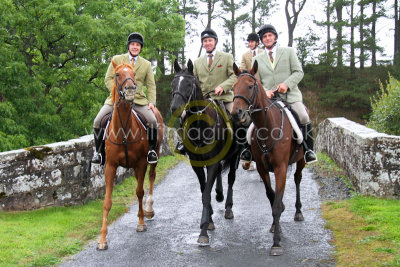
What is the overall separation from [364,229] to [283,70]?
2.87 meters

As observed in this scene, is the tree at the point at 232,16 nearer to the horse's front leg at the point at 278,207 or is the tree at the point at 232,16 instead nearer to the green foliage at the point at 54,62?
the green foliage at the point at 54,62

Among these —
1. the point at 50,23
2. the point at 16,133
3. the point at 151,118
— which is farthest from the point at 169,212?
the point at 50,23

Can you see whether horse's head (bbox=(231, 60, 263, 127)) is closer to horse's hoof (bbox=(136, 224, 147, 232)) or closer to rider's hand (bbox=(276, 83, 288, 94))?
rider's hand (bbox=(276, 83, 288, 94))

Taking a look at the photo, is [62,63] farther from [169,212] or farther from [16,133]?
[169,212]

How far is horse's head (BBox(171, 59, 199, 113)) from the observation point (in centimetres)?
561

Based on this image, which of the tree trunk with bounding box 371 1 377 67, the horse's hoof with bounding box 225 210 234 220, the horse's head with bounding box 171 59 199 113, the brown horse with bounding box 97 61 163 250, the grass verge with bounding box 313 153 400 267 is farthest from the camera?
the tree trunk with bounding box 371 1 377 67

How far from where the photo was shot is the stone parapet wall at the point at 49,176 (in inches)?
271

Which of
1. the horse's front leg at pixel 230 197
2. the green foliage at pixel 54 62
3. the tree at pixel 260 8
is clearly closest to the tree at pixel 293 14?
the tree at pixel 260 8

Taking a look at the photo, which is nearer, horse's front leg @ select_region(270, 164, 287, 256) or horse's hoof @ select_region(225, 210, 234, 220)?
horse's front leg @ select_region(270, 164, 287, 256)

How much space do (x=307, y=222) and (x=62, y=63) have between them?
36.7ft

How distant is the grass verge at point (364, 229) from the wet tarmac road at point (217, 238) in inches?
7.7

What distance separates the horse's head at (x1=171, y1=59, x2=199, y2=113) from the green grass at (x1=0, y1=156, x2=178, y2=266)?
2.59 m

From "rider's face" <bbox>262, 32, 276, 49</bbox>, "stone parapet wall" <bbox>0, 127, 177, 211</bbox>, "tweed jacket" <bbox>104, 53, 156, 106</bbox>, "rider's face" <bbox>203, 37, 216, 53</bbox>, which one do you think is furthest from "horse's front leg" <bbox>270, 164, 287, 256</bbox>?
"stone parapet wall" <bbox>0, 127, 177, 211</bbox>

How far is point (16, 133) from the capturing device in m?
12.2
